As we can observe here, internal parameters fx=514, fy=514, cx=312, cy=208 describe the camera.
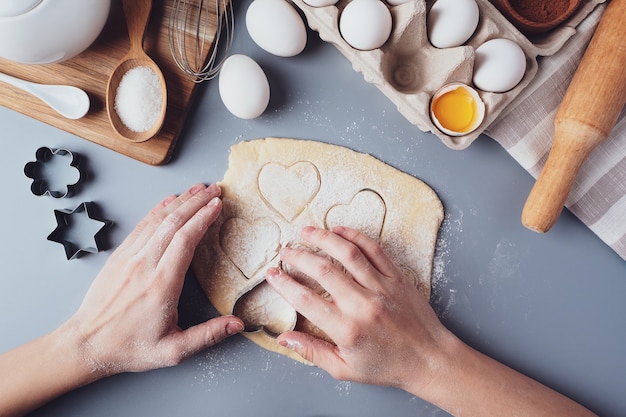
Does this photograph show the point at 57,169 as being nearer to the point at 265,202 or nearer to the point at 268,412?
the point at 265,202

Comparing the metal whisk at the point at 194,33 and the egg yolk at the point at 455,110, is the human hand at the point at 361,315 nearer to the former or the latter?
the egg yolk at the point at 455,110

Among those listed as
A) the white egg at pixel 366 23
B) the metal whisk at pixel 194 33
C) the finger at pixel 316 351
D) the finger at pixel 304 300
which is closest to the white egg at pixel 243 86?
Answer: the metal whisk at pixel 194 33

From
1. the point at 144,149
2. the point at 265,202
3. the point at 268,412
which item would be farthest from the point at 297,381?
the point at 144,149

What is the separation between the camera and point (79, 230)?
891 mm

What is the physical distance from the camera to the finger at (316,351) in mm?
810

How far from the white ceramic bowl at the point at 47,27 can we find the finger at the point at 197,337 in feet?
1.50

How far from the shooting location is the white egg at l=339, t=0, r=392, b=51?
0.73 m

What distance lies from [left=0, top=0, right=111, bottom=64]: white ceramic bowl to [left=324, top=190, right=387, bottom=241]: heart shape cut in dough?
0.47 m

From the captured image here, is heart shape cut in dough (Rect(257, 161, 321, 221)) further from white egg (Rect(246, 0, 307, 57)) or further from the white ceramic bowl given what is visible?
the white ceramic bowl

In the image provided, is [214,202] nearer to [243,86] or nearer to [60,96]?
[243,86]

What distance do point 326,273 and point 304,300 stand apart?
54 mm

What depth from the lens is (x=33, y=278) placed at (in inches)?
35.4

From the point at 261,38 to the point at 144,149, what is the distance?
0.87 ft

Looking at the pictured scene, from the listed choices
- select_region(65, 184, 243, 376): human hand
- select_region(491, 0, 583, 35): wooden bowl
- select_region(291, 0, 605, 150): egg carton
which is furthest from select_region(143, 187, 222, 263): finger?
select_region(491, 0, 583, 35): wooden bowl
